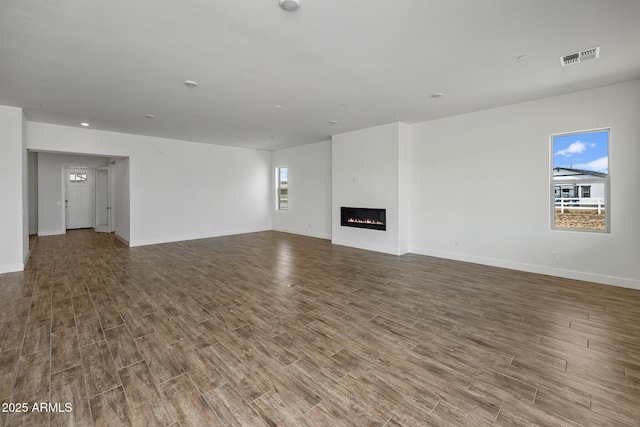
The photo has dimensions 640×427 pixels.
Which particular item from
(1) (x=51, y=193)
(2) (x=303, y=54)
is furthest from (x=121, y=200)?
(2) (x=303, y=54)

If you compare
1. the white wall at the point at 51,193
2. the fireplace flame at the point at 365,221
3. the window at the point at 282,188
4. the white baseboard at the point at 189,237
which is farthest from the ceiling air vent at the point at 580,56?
the white wall at the point at 51,193

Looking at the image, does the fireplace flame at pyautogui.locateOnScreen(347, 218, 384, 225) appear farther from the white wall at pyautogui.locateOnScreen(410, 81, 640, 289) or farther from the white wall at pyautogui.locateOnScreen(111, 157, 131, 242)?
the white wall at pyautogui.locateOnScreen(111, 157, 131, 242)

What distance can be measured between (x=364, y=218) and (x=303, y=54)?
432 centimetres

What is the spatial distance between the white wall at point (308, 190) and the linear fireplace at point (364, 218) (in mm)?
1134

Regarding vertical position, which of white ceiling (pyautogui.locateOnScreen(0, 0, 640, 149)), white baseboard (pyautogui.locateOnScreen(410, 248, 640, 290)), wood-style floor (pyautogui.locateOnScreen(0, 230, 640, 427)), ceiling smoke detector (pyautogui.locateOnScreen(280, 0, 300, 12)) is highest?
white ceiling (pyautogui.locateOnScreen(0, 0, 640, 149))

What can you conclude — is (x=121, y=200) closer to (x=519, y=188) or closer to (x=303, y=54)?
(x=303, y=54)

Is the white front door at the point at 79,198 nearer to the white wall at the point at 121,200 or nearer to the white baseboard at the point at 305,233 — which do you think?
the white wall at the point at 121,200

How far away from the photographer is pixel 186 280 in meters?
4.42

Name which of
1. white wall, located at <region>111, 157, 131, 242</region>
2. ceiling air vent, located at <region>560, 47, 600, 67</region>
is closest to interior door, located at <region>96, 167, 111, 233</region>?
white wall, located at <region>111, 157, 131, 242</region>

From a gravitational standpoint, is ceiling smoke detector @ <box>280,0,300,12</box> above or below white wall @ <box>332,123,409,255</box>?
above

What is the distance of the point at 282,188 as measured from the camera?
9.86m

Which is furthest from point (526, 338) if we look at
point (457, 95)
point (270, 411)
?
point (457, 95)

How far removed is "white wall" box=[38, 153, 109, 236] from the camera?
28.9 ft

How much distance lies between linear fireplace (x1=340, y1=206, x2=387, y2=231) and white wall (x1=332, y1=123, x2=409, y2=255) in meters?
0.10
